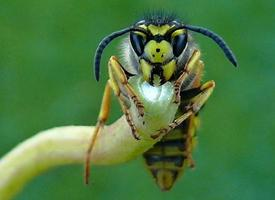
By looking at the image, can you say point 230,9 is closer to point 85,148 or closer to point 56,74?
point 56,74

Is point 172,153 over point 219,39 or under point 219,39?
under

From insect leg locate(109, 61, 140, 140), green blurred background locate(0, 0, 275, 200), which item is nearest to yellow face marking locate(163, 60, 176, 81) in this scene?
insect leg locate(109, 61, 140, 140)

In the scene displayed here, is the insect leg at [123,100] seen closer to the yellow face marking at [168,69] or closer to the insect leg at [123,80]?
the insect leg at [123,80]

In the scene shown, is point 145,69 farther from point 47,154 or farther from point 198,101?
point 47,154

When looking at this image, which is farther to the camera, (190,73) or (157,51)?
(190,73)

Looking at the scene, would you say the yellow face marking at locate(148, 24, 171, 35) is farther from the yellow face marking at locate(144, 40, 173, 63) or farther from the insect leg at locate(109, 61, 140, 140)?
the insect leg at locate(109, 61, 140, 140)

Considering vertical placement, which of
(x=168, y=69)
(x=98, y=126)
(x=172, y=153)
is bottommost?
(x=172, y=153)

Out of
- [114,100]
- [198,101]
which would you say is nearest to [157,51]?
[198,101]
